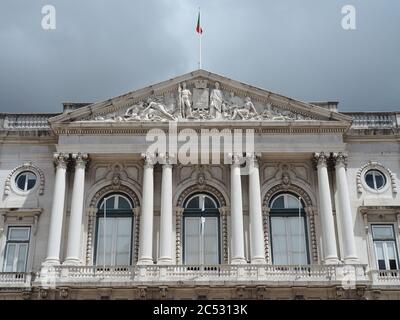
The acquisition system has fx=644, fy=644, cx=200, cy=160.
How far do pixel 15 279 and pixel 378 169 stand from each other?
18667mm

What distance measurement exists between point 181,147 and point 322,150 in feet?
23.1

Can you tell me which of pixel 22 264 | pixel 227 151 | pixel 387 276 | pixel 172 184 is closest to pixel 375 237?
pixel 387 276

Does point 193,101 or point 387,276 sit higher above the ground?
point 193,101

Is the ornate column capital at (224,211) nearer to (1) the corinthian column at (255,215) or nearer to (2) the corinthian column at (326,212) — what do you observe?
(1) the corinthian column at (255,215)

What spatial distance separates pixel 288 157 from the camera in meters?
32.6

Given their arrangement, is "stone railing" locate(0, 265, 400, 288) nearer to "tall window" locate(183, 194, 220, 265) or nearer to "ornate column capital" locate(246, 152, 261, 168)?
"tall window" locate(183, 194, 220, 265)

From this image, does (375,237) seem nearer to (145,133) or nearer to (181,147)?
(181,147)

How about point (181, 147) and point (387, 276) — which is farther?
point (181, 147)

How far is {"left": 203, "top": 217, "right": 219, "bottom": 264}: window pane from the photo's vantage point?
31016mm

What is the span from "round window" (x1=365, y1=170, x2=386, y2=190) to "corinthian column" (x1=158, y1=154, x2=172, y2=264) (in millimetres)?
10123

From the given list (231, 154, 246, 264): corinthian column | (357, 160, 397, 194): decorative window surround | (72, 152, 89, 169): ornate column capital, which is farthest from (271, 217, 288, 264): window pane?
(72, 152, 89, 169): ornate column capital

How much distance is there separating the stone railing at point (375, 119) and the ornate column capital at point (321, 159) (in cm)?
304

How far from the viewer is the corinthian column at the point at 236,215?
2980 cm

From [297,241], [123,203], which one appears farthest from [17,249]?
[297,241]
